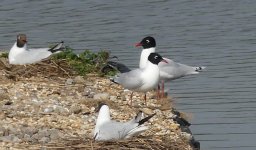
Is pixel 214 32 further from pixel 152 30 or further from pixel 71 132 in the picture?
pixel 71 132

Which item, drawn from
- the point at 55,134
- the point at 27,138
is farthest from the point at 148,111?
the point at 27,138

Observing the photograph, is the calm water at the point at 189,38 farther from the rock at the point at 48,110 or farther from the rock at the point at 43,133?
the rock at the point at 43,133

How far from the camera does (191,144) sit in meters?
11.4

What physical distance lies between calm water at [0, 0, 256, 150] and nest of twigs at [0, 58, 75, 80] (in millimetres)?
1764

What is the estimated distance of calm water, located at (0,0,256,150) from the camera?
13641 millimetres

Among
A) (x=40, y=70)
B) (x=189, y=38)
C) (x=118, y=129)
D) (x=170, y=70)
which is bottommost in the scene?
(x=189, y=38)

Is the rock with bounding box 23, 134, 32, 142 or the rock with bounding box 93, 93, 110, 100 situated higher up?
the rock with bounding box 23, 134, 32, 142

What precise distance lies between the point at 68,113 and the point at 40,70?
8.50 ft

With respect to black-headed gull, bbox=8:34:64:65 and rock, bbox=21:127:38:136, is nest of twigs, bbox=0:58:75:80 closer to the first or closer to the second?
black-headed gull, bbox=8:34:64:65

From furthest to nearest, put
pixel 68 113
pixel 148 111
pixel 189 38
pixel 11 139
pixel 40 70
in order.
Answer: pixel 189 38 → pixel 40 70 → pixel 148 111 → pixel 68 113 → pixel 11 139

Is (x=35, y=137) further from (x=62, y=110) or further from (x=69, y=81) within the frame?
(x=69, y=81)

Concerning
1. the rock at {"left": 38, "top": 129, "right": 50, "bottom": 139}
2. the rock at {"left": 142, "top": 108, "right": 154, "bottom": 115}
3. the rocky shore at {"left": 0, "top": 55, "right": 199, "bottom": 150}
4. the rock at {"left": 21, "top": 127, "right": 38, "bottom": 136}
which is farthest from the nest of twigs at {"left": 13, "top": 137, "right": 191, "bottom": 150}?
the rock at {"left": 142, "top": 108, "right": 154, "bottom": 115}

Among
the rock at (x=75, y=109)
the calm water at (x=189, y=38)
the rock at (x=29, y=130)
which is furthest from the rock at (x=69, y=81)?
the rock at (x=29, y=130)

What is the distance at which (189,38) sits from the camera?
63.5 ft
